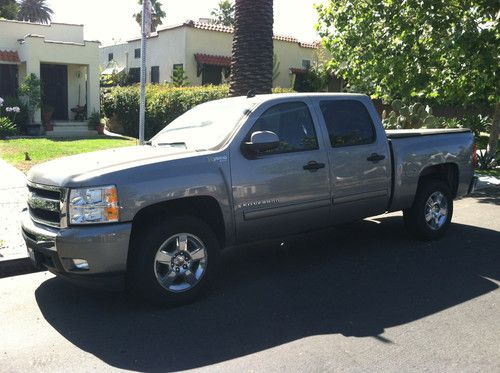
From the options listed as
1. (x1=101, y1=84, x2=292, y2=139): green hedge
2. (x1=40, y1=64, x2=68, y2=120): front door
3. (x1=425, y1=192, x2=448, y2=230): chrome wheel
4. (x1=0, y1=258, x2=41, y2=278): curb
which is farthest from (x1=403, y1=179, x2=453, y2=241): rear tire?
(x1=40, y1=64, x2=68, y2=120): front door

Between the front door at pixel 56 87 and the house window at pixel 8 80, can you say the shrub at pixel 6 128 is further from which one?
the house window at pixel 8 80

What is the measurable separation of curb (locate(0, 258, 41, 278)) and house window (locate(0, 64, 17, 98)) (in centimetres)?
1758

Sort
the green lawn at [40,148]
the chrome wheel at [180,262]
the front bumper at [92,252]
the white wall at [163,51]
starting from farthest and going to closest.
Result: 1. the white wall at [163,51]
2. the green lawn at [40,148]
3. the chrome wheel at [180,262]
4. the front bumper at [92,252]

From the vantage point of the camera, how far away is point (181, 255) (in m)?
4.80

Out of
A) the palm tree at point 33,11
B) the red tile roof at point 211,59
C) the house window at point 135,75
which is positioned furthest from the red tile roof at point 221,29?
the palm tree at point 33,11

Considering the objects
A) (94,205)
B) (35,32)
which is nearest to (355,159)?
(94,205)

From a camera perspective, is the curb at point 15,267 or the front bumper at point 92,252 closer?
the front bumper at point 92,252

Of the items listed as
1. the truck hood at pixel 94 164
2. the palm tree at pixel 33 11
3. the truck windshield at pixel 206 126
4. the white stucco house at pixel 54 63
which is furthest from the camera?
the palm tree at pixel 33 11

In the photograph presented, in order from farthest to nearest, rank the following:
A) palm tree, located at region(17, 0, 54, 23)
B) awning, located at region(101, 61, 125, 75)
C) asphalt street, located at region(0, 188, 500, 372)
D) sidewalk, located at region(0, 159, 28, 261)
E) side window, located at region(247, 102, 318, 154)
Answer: palm tree, located at region(17, 0, 54, 23) → awning, located at region(101, 61, 125, 75) → sidewalk, located at region(0, 159, 28, 261) → side window, located at region(247, 102, 318, 154) → asphalt street, located at region(0, 188, 500, 372)

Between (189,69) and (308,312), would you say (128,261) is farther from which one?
(189,69)

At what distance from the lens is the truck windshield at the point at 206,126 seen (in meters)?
5.30

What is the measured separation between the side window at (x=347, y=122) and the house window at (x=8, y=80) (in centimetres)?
1891

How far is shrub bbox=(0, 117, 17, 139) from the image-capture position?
18.2m

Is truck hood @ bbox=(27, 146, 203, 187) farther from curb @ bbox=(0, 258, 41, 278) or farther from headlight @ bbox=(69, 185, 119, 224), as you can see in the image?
curb @ bbox=(0, 258, 41, 278)
